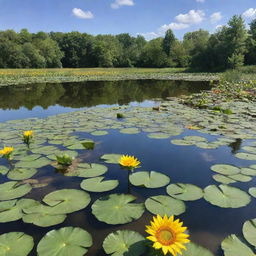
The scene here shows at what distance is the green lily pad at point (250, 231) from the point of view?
1739mm

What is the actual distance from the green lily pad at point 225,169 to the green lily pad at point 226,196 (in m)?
0.43

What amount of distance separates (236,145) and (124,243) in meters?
2.81

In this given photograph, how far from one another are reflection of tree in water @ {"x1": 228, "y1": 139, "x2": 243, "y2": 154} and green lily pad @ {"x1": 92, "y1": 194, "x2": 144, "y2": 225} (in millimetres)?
2046

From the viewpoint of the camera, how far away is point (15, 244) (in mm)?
1740

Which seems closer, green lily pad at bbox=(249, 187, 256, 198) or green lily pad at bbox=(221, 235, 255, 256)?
green lily pad at bbox=(221, 235, 255, 256)

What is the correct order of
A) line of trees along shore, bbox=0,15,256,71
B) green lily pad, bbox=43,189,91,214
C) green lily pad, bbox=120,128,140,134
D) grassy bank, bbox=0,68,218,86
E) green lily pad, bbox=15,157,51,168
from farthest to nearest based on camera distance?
line of trees along shore, bbox=0,15,256,71 → grassy bank, bbox=0,68,218,86 → green lily pad, bbox=120,128,140,134 → green lily pad, bbox=15,157,51,168 → green lily pad, bbox=43,189,91,214

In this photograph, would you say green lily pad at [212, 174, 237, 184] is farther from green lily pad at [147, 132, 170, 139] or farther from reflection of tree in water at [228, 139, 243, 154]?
green lily pad at [147, 132, 170, 139]

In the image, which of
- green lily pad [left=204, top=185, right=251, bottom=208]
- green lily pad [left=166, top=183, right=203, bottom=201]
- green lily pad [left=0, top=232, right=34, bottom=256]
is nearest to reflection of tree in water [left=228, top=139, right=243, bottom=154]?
green lily pad [left=204, top=185, right=251, bottom=208]

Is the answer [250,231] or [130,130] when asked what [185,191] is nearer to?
[250,231]

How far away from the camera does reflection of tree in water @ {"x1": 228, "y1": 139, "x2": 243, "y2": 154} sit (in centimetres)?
358

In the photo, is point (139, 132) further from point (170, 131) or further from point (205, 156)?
point (205, 156)

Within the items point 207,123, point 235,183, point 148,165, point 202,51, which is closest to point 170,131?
point 207,123

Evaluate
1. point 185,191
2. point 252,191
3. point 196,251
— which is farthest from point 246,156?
point 196,251

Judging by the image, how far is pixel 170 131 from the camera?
456 cm
